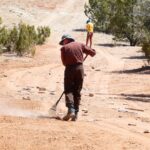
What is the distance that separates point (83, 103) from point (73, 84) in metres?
3.30

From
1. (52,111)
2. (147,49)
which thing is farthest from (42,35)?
(52,111)

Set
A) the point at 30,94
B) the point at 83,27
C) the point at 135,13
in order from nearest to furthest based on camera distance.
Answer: the point at 30,94, the point at 135,13, the point at 83,27

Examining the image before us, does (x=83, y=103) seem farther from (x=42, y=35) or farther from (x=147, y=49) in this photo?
(x=42, y=35)

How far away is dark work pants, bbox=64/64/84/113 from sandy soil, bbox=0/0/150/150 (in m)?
0.38

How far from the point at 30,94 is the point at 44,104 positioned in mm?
2043

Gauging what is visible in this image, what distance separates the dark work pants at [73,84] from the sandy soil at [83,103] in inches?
14.9

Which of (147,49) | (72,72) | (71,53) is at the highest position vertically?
(71,53)

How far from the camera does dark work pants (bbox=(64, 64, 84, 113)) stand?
10758mm

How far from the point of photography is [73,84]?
10.9 meters

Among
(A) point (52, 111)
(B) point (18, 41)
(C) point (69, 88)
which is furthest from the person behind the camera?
(B) point (18, 41)

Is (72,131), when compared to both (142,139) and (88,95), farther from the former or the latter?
(88,95)

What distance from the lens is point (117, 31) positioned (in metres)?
37.7

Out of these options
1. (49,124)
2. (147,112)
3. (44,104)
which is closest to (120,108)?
(147,112)

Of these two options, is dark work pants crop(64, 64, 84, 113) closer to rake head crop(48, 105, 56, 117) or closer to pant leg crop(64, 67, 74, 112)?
pant leg crop(64, 67, 74, 112)
